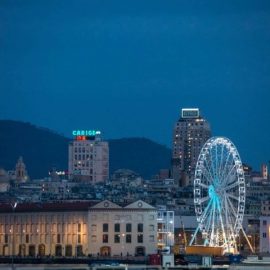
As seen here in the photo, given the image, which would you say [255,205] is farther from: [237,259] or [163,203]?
[237,259]

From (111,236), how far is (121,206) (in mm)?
2456

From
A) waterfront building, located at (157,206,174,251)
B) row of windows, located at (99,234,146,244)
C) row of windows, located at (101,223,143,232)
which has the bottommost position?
row of windows, located at (99,234,146,244)

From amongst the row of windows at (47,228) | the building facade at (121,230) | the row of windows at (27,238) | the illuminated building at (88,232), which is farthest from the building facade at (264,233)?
the row of windows at (47,228)

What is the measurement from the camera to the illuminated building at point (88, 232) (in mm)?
146125

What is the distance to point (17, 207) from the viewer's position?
15488 cm

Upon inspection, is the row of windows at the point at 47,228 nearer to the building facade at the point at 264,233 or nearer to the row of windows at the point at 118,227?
the row of windows at the point at 118,227

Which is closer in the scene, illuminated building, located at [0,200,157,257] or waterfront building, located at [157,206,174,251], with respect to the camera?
illuminated building, located at [0,200,157,257]

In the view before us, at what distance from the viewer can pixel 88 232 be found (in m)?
146

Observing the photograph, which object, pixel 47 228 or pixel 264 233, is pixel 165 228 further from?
pixel 47 228

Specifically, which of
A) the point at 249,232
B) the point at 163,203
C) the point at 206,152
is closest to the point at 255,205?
the point at 163,203

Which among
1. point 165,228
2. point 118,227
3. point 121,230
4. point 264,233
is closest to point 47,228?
point 118,227

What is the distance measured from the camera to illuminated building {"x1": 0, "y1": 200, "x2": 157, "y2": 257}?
14612cm

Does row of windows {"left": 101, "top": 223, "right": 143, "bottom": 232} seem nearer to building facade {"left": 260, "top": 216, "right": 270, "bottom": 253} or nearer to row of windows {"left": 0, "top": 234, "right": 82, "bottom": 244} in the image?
row of windows {"left": 0, "top": 234, "right": 82, "bottom": 244}

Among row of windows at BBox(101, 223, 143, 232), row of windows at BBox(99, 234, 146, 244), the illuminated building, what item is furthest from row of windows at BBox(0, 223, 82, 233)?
row of windows at BBox(99, 234, 146, 244)
